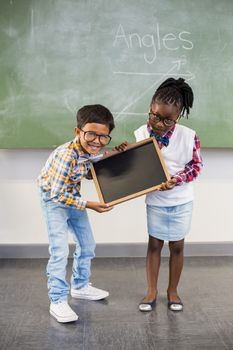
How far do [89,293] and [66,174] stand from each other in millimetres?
870

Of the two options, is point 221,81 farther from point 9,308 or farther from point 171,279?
point 9,308

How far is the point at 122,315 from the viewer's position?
266 cm

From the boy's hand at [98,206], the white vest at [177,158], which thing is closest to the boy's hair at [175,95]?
the white vest at [177,158]

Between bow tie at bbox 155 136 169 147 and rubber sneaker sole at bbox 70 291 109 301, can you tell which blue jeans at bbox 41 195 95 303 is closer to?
rubber sneaker sole at bbox 70 291 109 301

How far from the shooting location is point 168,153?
2582mm

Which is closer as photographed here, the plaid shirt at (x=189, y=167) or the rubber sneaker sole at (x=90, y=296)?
the plaid shirt at (x=189, y=167)

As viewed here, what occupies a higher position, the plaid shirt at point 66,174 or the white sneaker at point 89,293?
the plaid shirt at point 66,174

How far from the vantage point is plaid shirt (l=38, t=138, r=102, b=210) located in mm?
2416

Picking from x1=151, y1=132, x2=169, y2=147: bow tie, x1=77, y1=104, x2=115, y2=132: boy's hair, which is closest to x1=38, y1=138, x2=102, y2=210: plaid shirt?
x1=77, y1=104, x2=115, y2=132: boy's hair

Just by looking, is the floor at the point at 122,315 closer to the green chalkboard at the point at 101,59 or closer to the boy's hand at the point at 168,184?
the boy's hand at the point at 168,184

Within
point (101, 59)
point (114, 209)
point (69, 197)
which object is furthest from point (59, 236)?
point (101, 59)

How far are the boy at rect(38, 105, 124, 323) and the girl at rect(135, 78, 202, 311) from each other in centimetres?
27

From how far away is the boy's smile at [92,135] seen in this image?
94.4 inches

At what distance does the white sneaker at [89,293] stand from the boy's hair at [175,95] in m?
1.19
